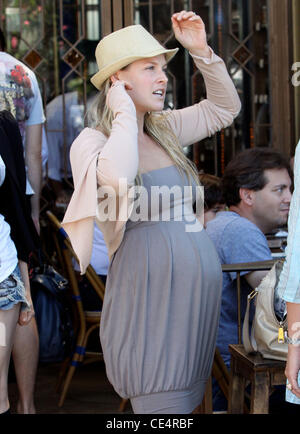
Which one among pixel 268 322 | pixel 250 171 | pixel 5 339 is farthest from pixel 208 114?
pixel 5 339

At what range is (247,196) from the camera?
335 centimetres

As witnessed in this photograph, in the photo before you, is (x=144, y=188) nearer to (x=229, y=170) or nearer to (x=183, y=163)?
(x=183, y=163)

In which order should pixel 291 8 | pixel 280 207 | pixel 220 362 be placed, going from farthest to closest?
pixel 291 8, pixel 280 207, pixel 220 362

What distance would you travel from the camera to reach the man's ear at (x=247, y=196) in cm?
335

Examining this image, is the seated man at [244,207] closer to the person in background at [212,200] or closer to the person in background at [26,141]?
the person in background at [212,200]

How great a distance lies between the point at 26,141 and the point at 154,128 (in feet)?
3.85

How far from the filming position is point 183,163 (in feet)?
8.32

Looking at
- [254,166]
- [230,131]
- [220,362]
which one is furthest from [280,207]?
[230,131]

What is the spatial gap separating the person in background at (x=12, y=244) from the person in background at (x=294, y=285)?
1018mm

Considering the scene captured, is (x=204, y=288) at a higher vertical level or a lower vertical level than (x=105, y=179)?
lower

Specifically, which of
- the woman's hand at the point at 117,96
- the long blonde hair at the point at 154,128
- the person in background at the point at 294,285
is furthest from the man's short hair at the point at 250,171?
the person in background at the point at 294,285

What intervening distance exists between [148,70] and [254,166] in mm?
1051

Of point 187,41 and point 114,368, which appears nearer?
point 114,368

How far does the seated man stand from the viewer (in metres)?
3.08
